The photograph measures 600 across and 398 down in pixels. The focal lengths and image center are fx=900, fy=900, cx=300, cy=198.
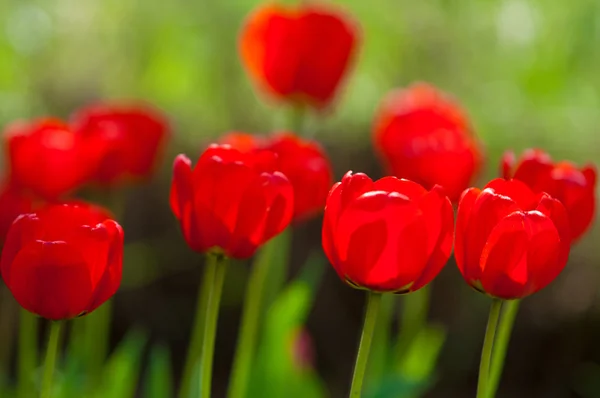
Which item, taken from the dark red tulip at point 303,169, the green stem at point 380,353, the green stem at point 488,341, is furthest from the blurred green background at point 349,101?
the green stem at point 488,341

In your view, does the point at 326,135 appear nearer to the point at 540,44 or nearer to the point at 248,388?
the point at 540,44

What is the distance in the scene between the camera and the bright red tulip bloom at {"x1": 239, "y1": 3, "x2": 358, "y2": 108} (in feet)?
4.17

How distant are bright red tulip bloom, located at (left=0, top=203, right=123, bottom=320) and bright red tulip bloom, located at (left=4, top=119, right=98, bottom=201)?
0.36 meters

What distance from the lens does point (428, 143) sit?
3.83ft

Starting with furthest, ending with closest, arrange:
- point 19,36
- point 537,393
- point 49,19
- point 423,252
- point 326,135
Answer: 1. point 49,19
2. point 19,36
3. point 326,135
4. point 537,393
5. point 423,252

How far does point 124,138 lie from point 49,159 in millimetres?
140

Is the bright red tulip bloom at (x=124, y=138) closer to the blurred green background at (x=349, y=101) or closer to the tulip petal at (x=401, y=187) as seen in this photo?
the tulip petal at (x=401, y=187)

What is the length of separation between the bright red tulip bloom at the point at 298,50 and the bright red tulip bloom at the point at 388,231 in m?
0.58

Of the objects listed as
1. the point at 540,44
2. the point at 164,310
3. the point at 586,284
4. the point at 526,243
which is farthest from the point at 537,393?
the point at 526,243

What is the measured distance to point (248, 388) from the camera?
1.22m

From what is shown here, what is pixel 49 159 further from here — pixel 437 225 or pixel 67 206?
pixel 437 225

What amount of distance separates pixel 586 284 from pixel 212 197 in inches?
53.3

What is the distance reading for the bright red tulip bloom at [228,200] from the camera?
Answer: 77 centimetres

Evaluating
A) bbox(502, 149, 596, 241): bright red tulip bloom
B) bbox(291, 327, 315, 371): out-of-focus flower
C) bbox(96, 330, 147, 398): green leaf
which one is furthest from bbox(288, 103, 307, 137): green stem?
bbox(502, 149, 596, 241): bright red tulip bloom
